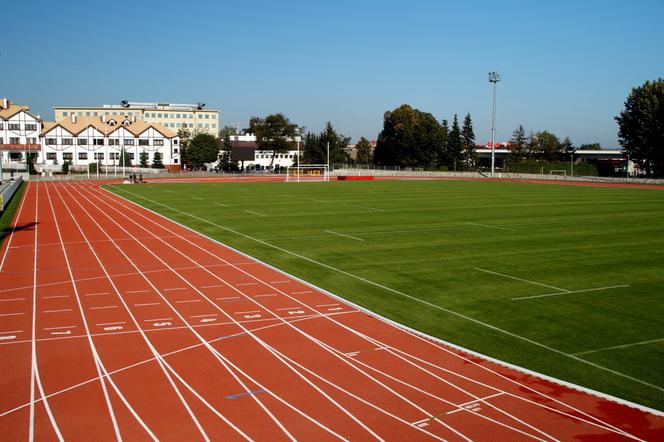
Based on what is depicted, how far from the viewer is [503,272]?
15312mm

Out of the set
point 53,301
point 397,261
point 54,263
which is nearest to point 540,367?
point 397,261

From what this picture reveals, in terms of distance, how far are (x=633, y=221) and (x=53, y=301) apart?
25384 millimetres

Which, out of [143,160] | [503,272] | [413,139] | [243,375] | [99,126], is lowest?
[243,375]

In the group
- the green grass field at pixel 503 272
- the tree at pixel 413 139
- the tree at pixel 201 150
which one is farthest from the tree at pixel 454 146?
the green grass field at pixel 503 272

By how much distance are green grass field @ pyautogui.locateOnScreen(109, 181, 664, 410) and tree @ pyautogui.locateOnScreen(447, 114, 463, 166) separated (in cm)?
6814

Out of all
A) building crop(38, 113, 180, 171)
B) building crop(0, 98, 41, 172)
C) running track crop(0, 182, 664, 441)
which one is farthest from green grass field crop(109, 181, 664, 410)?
building crop(0, 98, 41, 172)

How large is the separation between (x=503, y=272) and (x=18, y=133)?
314 feet

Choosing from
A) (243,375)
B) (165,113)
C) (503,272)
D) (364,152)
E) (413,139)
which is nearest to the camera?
(243,375)

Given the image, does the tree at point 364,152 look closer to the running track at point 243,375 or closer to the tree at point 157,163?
the tree at point 157,163

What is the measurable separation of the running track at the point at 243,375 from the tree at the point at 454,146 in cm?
8915

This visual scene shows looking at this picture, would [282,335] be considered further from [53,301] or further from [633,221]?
[633,221]

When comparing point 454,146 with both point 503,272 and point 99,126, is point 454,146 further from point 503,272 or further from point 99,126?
point 503,272

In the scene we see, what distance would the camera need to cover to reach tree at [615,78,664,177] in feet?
237

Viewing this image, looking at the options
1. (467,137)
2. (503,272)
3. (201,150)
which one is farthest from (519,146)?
(503,272)
